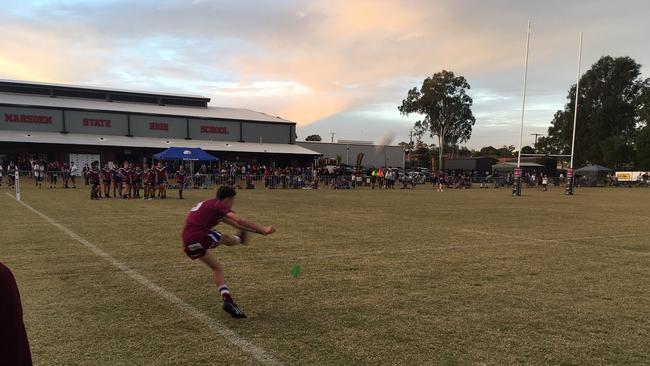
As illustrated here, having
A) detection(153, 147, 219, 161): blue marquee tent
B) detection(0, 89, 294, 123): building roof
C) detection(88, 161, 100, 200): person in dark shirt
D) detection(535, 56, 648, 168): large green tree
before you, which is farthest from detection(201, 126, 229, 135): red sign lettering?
detection(535, 56, 648, 168): large green tree

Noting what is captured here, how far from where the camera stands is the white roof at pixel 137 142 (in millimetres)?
38906

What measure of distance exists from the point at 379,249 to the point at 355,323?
15.2ft

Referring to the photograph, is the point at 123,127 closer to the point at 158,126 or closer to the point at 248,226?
the point at 158,126

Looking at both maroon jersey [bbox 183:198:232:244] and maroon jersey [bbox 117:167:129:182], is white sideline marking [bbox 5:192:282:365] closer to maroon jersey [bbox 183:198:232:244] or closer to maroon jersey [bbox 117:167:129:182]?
maroon jersey [bbox 183:198:232:244]

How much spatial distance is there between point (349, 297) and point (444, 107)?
6413cm

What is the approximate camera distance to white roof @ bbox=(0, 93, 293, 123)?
42406 millimetres

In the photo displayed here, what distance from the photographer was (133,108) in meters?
46.7

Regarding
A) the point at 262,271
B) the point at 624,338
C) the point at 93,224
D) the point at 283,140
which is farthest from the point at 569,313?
the point at 283,140

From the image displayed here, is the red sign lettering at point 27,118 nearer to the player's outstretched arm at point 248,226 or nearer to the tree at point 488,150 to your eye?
the player's outstretched arm at point 248,226

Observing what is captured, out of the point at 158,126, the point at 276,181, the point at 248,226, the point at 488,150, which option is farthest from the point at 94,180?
the point at 488,150

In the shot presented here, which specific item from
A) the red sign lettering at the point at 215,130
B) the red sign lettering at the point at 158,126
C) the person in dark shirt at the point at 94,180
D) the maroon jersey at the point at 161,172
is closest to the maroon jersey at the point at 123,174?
the person in dark shirt at the point at 94,180

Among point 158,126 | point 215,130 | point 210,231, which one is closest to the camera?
point 210,231

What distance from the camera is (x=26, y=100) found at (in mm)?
42500

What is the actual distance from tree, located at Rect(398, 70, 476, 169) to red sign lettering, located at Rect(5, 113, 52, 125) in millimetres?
46176
